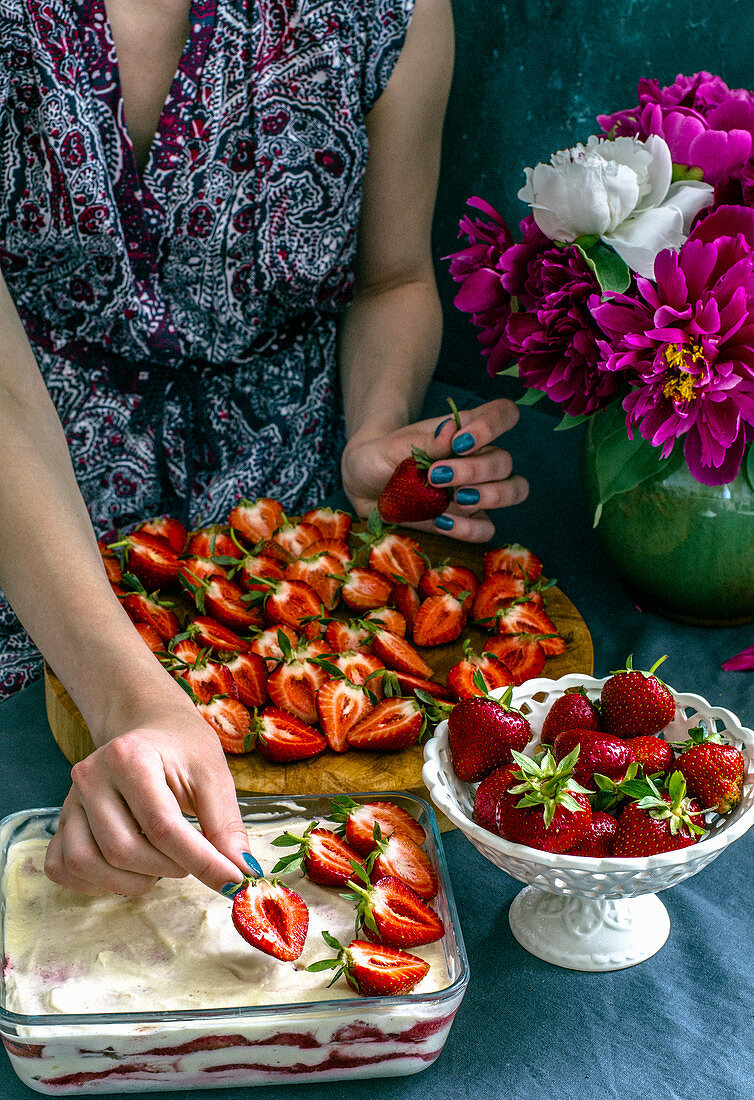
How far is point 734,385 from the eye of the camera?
0.82 m

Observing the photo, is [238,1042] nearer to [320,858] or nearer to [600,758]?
[320,858]

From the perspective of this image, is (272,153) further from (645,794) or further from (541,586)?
(645,794)

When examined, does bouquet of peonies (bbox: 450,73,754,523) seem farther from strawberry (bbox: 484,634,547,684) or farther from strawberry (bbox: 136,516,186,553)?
strawberry (bbox: 136,516,186,553)

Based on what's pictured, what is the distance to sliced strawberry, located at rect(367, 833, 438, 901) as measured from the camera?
726 millimetres

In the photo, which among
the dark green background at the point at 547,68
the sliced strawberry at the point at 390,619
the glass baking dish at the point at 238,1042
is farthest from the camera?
the dark green background at the point at 547,68

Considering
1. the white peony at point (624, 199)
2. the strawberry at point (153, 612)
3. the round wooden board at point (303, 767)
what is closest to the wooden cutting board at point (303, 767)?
the round wooden board at point (303, 767)

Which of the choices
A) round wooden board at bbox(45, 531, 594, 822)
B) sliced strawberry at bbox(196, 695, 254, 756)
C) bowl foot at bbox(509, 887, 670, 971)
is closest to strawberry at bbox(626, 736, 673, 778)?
bowl foot at bbox(509, 887, 670, 971)

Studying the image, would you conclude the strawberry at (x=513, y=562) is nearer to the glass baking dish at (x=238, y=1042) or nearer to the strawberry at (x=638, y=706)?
the strawberry at (x=638, y=706)

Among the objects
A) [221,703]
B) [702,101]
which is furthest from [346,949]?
[702,101]

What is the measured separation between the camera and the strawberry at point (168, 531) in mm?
1179

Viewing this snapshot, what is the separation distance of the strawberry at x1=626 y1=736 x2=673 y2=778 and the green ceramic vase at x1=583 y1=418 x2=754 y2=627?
1.15 ft

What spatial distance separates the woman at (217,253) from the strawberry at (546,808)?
0.46 m

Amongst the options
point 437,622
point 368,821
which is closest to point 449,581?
point 437,622

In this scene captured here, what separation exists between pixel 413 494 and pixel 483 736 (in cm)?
45
